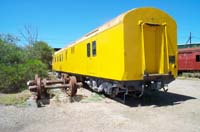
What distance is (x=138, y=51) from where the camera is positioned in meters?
8.48

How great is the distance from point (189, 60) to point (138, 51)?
1740cm

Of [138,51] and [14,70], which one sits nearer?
[138,51]

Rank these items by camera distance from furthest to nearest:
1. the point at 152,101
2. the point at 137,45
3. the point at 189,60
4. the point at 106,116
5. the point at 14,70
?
the point at 189,60 → the point at 14,70 → the point at 152,101 → the point at 137,45 → the point at 106,116

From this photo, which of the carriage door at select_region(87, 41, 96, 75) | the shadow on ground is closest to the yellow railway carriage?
the shadow on ground

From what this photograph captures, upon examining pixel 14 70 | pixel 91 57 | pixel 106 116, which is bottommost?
pixel 106 116

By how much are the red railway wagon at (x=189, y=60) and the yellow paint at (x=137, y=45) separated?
1520 cm

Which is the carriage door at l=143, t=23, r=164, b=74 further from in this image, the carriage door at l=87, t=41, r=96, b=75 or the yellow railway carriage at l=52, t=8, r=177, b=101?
the carriage door at l=87, t=41, r=96, b=75

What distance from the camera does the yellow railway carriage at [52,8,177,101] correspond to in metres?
8.30

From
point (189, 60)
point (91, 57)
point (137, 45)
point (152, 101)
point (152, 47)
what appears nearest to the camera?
point (137, 45)

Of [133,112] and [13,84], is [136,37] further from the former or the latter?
[13,84]

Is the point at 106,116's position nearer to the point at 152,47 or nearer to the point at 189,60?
the point at 152,47

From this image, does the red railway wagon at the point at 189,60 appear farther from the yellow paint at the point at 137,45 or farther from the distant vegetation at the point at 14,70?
the yellow paint at the point at 137,45

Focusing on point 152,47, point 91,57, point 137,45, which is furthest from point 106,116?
point 91,57

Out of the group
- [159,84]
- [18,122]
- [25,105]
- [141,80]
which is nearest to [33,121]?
[18,122]
